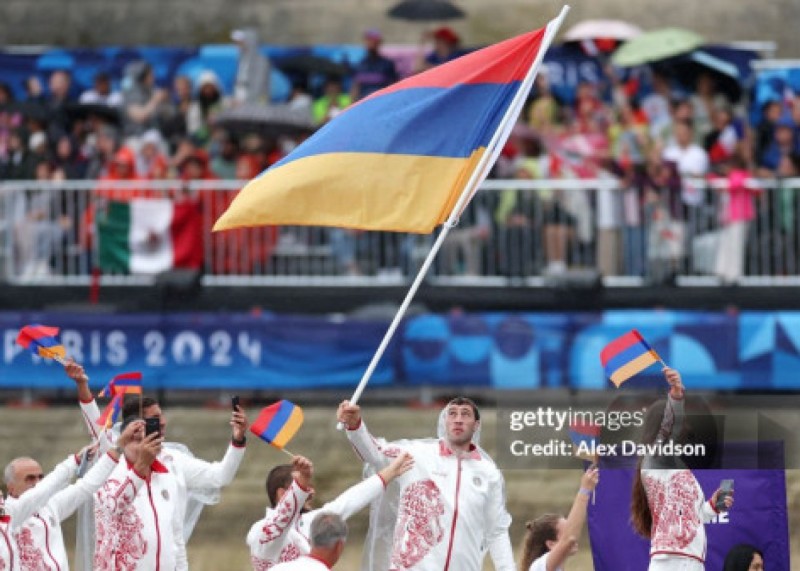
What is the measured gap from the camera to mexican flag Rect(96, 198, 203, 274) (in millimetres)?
24469

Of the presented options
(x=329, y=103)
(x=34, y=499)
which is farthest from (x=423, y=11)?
(x=34, y=499)

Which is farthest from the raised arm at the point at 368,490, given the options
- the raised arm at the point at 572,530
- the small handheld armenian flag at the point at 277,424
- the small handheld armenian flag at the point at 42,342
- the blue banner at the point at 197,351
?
the blue banner at the point at 197,351

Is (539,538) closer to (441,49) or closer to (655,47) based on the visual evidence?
(441,49)

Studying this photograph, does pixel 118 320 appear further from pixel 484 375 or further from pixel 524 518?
pixel 524 518

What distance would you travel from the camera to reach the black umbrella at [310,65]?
88.3 ft

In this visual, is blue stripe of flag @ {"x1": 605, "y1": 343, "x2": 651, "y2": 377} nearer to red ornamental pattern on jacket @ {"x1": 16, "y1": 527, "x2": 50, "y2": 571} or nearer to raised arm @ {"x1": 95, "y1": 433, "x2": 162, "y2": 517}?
raised arm @ {"x1": 95, "y1": 433, "x2": 162, "y2": 517}

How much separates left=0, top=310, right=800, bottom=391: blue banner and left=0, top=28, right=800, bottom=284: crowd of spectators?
649mm

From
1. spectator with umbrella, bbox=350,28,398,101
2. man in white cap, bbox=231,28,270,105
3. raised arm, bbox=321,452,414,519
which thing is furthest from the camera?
man in white cap, bbox=231,28,270,105

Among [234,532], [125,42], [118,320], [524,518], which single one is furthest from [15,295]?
[125,42]

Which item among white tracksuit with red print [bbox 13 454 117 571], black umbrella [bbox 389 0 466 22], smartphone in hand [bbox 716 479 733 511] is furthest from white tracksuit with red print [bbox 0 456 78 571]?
black umbrella [bbox 389 0 466 22]

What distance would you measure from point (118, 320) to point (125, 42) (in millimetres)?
9338

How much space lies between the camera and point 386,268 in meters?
24.5

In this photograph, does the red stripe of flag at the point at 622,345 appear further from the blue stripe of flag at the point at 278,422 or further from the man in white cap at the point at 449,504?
the blue stripe of flag at the point at 278,422

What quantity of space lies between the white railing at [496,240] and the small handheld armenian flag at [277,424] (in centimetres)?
962
